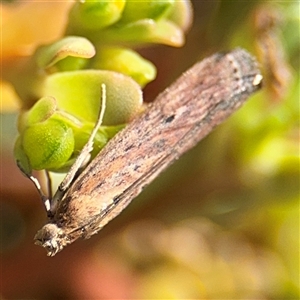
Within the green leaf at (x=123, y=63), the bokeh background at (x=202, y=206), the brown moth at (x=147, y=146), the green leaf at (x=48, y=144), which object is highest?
the green leaf at (x=123, y=63)

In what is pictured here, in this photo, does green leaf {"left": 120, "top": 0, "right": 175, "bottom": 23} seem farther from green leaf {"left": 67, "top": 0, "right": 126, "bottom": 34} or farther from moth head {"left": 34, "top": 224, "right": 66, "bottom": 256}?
moth head {"left": 34, "top": 224, "right": 66, "bottom": 256}

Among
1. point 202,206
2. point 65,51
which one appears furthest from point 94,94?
point 202,206

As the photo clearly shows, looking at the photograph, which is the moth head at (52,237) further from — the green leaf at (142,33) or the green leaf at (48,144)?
the green leaf at (142,33)

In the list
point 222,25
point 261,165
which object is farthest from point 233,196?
point 222,25

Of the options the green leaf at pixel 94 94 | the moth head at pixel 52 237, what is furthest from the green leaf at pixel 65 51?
the moth head at pixel 52 237

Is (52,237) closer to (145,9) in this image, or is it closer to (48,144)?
(48,144)
